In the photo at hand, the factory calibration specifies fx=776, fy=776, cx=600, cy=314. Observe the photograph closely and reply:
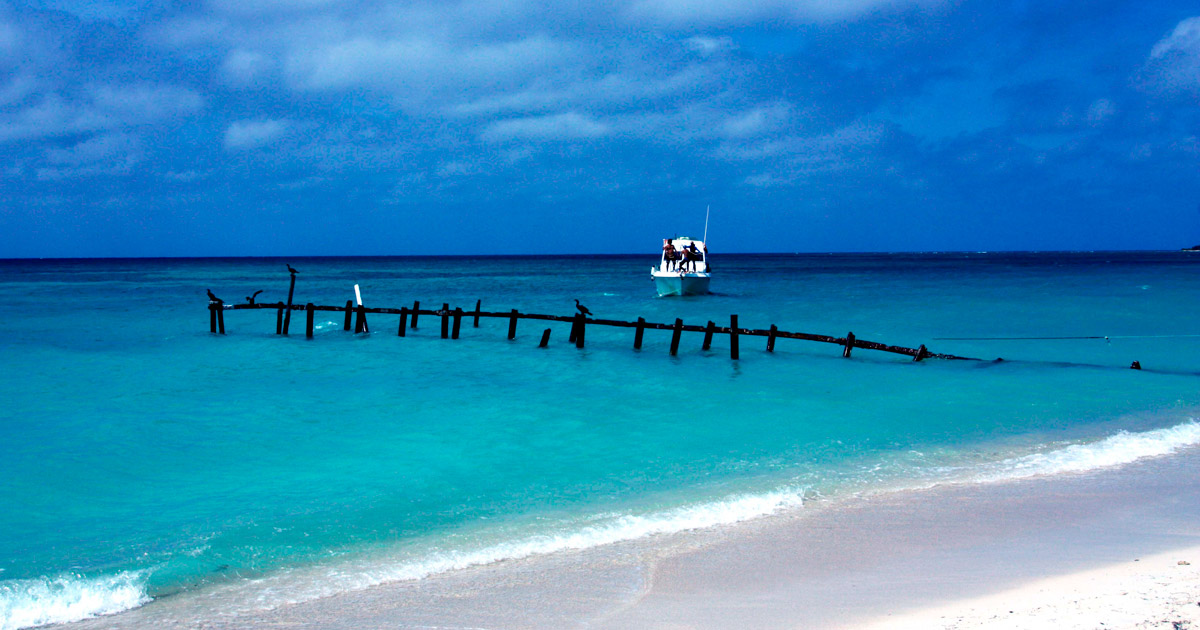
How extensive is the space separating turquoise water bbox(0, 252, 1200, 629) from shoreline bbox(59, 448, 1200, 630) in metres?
0.43

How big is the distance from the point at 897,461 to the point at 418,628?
6.95 metres

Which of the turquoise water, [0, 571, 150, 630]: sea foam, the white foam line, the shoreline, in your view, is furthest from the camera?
the turquoise water

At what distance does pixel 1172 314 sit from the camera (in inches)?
1303

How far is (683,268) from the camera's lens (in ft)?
129

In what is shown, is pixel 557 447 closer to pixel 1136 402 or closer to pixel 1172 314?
pixel 1136 402

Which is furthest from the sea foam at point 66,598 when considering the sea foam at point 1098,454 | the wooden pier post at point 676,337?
the wooden pier post at point 676,337

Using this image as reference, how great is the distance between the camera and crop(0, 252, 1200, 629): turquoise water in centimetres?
705

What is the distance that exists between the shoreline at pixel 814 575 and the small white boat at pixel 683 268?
103 ft

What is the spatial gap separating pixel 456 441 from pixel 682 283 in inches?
1146

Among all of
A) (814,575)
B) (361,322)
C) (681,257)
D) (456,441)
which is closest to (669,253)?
(681,257)

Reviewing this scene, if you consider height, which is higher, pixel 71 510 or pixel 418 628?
pixel 418 628

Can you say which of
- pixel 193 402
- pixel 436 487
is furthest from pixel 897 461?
pixel 193 402

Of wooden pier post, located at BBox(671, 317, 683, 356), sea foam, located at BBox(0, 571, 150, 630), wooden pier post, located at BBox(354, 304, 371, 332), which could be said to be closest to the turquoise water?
sea foam, located at BBox(0, 571, 150, 630)

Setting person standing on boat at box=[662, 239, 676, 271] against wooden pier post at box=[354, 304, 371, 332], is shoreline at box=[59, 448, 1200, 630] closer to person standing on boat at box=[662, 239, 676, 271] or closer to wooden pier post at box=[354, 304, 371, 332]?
wooden pier post at box=[354, 304, 371, 332]
